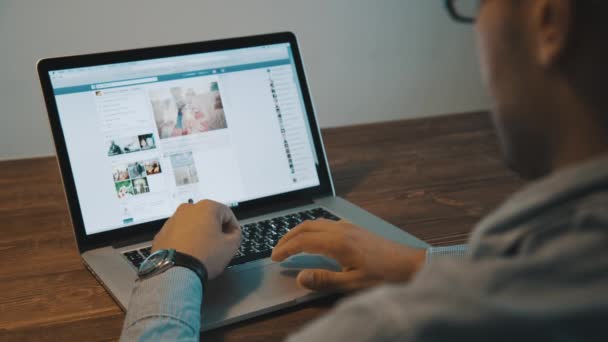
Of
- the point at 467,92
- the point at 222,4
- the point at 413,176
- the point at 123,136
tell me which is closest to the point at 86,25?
the point at 222,4

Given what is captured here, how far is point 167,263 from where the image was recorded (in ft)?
2.46

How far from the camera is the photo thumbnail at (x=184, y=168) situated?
1033 mm

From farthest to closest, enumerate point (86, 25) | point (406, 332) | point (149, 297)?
point (86, 25) < point (149, 297) < point (406, 332)

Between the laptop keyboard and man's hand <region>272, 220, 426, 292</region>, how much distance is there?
0.06 m

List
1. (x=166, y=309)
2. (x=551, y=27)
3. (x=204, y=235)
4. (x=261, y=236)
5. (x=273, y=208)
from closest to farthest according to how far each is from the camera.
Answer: (x=551, y=27), (x=166, y=309), (x=204, y=235), (x=261, y=236), (x=273, y=208)

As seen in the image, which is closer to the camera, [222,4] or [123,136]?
[123,136]

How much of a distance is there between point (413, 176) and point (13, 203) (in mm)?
787

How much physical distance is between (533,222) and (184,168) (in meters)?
0.75

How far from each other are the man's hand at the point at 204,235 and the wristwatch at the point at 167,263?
1 centimetres

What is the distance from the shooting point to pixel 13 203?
3.92 feet

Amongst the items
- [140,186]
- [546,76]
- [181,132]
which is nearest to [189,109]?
[181,132]

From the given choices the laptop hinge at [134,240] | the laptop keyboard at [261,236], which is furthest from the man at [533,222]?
the laptop hinge at [134,240]

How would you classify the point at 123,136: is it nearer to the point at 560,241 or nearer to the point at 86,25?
the point at 560,241

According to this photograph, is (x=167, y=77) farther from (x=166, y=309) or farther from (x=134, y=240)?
(x=166, y=309)
